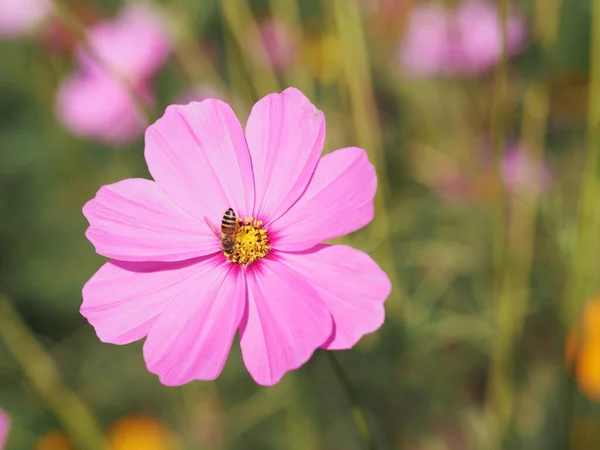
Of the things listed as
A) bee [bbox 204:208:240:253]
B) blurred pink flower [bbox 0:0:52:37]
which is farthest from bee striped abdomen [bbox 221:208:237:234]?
blurred pink flower [bbox 0:0:52:37]

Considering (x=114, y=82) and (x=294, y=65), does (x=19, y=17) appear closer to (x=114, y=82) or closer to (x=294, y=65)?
(x=114, y=82)

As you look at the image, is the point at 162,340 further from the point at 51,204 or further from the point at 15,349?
the point at 51,204

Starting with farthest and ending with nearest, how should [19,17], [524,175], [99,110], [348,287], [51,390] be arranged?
1. [19,17]
2. [99,110]
3. [524,175]
4. [51,390]
5. [348,287]

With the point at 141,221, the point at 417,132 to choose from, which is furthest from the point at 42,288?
the point at 141,221

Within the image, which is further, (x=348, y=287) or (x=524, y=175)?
(x=524, y=175)

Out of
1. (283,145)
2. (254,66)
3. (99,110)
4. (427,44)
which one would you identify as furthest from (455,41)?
(283,145)

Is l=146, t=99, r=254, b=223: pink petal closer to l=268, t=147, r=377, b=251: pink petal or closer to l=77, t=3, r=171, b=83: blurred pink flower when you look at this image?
l=268, t=147, r=377, b=251: pink petal
